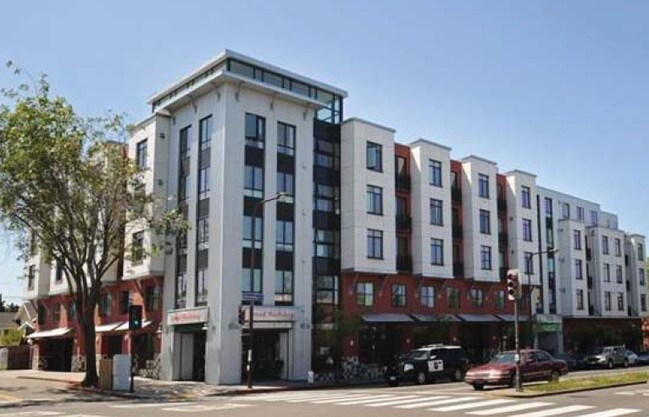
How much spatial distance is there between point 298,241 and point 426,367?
11459 millimetres

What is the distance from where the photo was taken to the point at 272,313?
136ft

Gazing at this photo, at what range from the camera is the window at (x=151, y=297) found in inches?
1812

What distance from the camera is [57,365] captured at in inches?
2292

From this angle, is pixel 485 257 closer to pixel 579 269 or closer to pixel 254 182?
pixel 579 269

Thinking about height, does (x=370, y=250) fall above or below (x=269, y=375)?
above

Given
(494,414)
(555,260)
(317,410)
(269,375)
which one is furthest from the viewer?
(555,260)

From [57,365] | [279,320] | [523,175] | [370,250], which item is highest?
[523,175]

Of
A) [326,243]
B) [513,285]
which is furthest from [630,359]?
[513,285]

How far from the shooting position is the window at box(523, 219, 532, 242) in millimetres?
60509

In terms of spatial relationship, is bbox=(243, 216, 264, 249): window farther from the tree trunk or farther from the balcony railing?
the balcony railing

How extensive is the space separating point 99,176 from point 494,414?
24631mm

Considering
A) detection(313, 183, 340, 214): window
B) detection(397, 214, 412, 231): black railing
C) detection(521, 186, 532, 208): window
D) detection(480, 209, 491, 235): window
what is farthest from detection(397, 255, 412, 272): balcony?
detection(521, 186, 532, 208): window

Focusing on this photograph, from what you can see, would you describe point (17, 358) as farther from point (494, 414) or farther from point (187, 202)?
point (494, 414)

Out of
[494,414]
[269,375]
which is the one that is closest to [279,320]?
[269,375]
